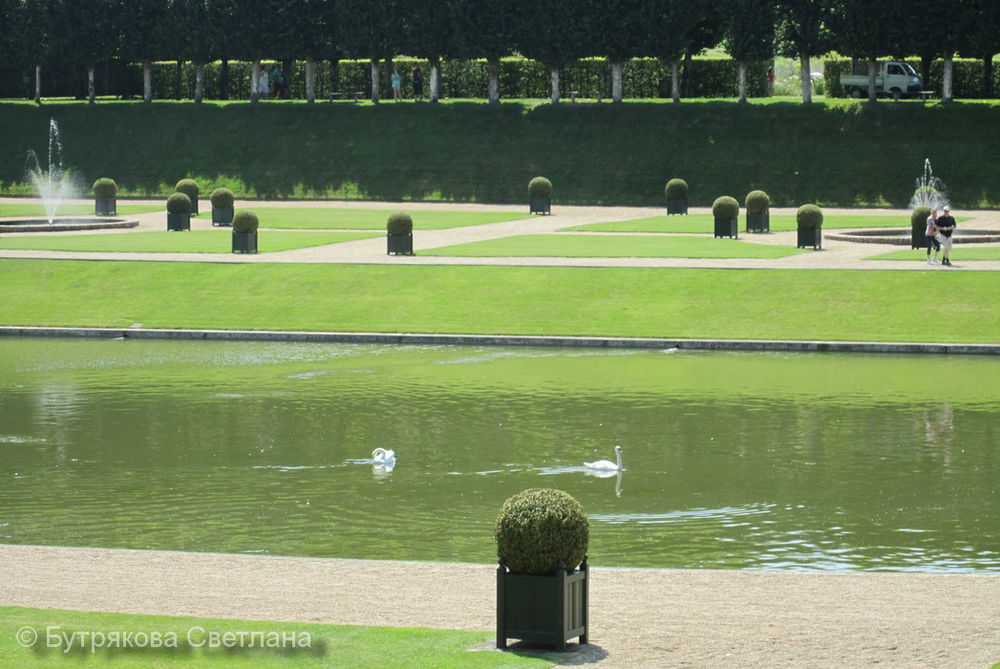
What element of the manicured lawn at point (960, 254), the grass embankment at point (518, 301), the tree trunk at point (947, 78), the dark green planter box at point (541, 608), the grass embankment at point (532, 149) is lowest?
the dark green planter box at point (541, 608)

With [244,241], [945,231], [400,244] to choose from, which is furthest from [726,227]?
[244,241]

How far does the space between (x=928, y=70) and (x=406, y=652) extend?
74.9 meters

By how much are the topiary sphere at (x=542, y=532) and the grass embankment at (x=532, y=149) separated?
55.3 m

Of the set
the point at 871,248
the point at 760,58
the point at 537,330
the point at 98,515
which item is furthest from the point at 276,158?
the point at 98,515

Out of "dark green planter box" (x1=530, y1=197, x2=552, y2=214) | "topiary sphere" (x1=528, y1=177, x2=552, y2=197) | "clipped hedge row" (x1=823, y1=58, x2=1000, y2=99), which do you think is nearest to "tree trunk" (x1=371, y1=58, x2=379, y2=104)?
"dark green planter box" (x1=530, y1=197, x2=552, y2=214)

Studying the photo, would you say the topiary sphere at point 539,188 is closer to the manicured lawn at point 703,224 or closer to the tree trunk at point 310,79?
the manicured lawn at point 703,224

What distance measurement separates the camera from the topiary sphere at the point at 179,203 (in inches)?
2328

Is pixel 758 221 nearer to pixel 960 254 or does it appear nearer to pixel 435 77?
pixel 960 254

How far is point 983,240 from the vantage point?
53406 millimetres

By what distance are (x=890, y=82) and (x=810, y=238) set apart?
124 feet

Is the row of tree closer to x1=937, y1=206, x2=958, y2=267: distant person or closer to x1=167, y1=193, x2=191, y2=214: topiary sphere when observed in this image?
x1=167, y1=193, x2=191, y2=214: topiary sphere

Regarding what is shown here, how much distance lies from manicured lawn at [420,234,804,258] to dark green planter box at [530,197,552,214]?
1176 cm

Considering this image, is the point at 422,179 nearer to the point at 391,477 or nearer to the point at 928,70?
the point at 928,70

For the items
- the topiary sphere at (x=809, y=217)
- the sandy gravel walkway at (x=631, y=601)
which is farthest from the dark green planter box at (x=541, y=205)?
the sandy gravel walkway at (x=631, y=601)
